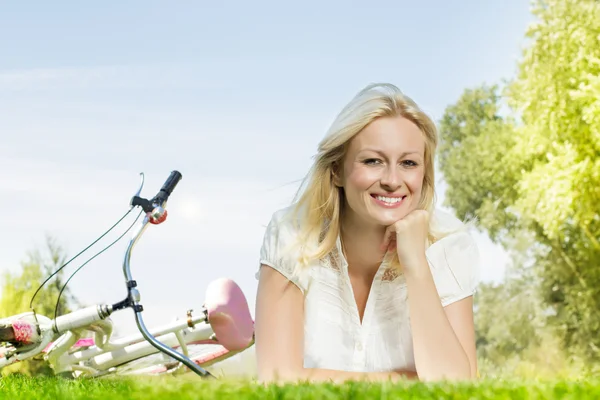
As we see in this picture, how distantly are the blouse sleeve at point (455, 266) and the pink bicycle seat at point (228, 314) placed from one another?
89.1 inches

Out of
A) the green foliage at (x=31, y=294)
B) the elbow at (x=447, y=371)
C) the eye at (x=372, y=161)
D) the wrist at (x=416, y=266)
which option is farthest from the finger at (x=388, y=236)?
the green foliage at (x=31, y=294)

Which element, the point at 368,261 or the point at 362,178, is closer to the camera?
the point at 362,178

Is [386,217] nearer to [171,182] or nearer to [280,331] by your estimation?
[280,331]

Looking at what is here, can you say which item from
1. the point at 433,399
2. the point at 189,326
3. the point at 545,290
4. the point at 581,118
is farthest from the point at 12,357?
the point at 545,290

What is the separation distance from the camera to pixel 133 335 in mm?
6059

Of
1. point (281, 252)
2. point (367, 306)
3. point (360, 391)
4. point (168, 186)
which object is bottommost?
point (360, 391)

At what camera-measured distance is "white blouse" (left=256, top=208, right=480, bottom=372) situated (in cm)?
362

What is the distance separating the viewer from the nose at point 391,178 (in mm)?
3461

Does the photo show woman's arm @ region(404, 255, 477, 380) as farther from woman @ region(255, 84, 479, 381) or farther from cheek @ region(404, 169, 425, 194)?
cheek @ region(404, 169, 425, 194)

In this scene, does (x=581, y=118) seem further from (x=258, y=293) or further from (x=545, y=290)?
(x=258, y=293)

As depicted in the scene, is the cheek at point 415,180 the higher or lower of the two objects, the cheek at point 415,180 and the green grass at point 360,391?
the higher

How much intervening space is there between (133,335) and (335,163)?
3064 mm

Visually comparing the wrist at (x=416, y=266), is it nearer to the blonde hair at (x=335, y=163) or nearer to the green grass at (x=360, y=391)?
the blonde hair at (x=335, y=163)

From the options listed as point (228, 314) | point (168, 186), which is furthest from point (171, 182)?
point (228, 314)
